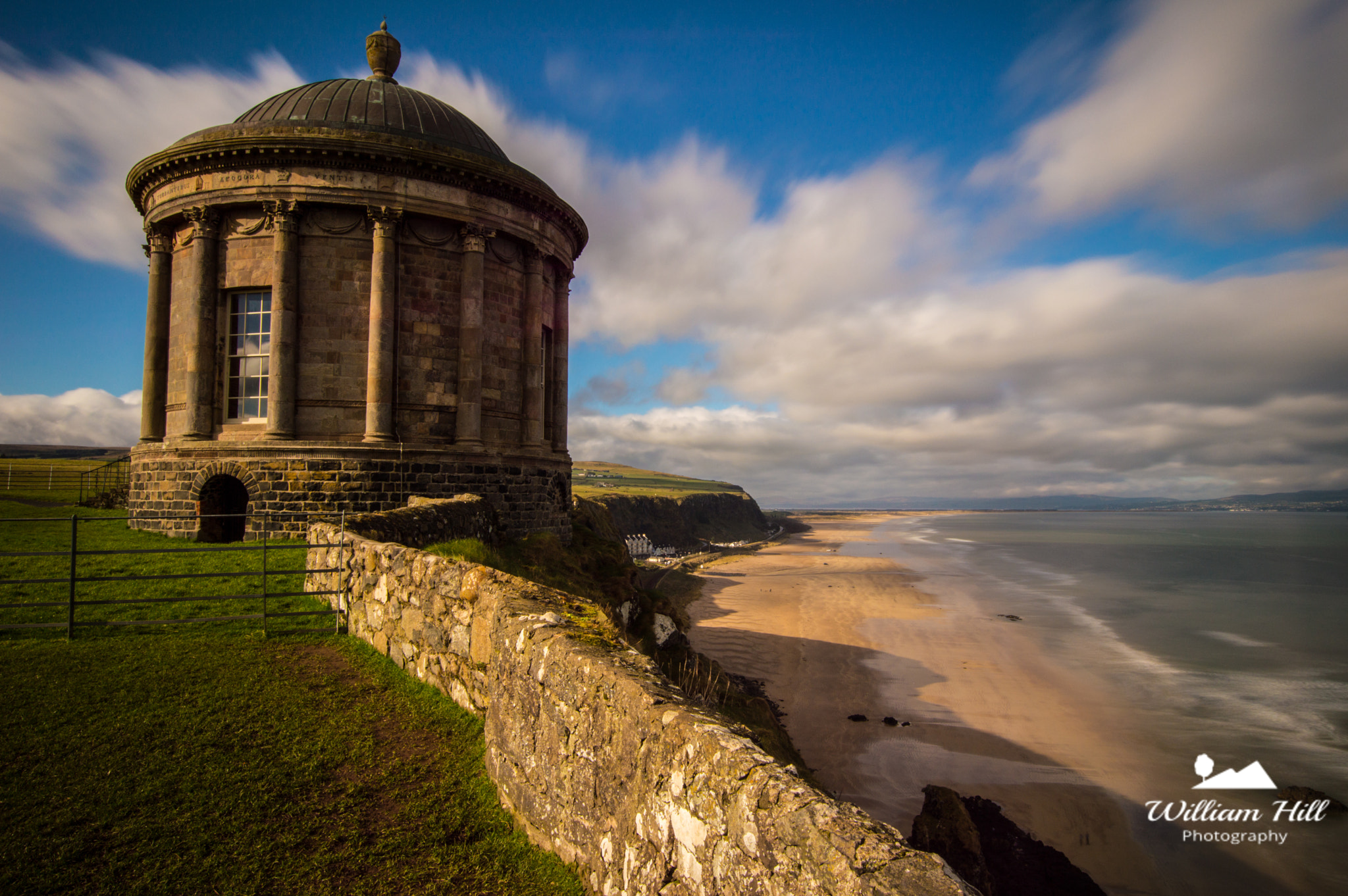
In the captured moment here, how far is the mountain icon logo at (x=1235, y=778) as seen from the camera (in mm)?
13836

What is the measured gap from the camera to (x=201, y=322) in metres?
17.0

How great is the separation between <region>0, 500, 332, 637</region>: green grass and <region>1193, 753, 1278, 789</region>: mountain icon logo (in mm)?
17649

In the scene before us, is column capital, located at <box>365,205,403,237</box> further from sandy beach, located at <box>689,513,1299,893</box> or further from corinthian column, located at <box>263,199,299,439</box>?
sandy beach, located at <box>689,513,1299,893</box>

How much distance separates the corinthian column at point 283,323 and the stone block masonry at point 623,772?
12.2m

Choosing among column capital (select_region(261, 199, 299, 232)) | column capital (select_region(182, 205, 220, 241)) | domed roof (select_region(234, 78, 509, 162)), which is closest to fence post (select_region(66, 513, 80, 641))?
column capital (select_region(261, 199, 299, 232))

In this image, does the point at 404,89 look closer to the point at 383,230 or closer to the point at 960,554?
the point at 383,230

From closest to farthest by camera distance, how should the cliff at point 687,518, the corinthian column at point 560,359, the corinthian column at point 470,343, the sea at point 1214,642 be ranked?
the sea at point 1214,642, the corinthian column at point 470,343, the corinthian column at point 560,359, the cliff at point 687,518

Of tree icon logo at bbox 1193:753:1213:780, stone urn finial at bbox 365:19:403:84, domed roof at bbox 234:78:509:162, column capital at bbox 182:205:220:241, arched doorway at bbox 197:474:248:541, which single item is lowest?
tree icon logo at bbox 1193:753:1213:780

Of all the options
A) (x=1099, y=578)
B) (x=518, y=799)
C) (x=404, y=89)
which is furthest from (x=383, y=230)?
(x=1099, y=578)

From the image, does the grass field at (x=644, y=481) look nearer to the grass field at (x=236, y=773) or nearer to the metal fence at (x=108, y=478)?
the metal fence at (x=108, y=478)

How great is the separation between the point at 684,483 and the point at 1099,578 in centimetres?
12290

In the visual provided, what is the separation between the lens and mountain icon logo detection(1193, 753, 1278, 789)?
13.8 m

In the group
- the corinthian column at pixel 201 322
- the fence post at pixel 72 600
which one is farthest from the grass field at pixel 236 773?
the corinthian column at pixel 201 322

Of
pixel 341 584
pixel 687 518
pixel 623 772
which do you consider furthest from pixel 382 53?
pixel 687 518
